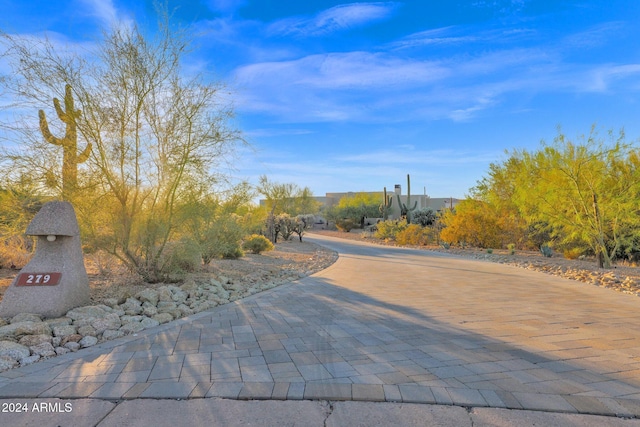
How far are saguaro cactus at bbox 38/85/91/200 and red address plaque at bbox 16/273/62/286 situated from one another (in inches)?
66.2

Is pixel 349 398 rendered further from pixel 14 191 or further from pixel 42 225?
pixel 14 191

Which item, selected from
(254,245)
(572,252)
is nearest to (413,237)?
(572,252)

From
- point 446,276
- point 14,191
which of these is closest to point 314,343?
point 14,191

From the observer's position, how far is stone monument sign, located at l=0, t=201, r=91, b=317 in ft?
16.4

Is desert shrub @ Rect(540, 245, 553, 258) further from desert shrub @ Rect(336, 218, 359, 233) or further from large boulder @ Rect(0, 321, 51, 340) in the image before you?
desert shrub @ Rect(336, 218, 359, 233)

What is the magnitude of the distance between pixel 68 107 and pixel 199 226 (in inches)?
132

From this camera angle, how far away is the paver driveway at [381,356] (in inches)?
119

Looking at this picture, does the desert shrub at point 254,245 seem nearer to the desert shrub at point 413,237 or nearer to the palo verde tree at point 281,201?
the palo verde tree at point 281,201

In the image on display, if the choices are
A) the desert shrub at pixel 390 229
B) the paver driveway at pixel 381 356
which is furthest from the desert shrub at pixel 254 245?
the desert shrub at pixel 390 229

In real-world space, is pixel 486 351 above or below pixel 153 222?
below

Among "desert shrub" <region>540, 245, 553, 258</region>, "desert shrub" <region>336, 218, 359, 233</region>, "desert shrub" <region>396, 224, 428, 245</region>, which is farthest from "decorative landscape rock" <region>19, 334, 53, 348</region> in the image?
"desert shrub" <region>336, 218, 359, 233</region>

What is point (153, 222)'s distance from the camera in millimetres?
7273

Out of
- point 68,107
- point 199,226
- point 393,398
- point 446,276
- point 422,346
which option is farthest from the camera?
point 446,276

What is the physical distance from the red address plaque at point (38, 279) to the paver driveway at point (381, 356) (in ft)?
5.41
